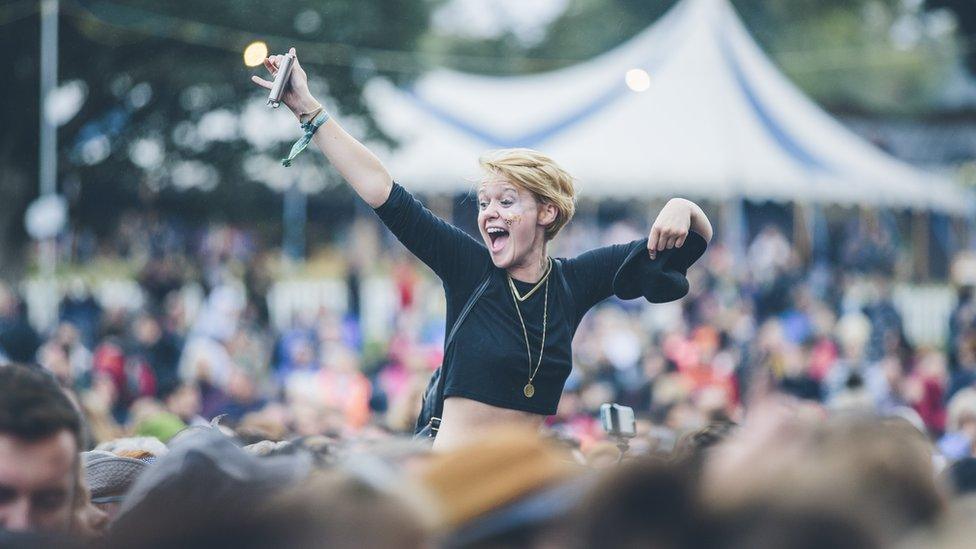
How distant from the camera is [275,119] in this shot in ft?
66.2

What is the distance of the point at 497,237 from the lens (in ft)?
13.2

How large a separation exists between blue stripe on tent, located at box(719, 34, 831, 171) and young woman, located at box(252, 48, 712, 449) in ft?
35.3

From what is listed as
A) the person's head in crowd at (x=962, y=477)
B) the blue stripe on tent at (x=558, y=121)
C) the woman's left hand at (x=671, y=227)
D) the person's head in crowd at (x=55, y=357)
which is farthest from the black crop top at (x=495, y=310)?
the blue stripe on tent at (x=558, y=121)

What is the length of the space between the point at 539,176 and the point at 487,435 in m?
1.76

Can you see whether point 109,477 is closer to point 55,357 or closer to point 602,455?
point 602,455

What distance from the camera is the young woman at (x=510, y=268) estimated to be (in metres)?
3.89

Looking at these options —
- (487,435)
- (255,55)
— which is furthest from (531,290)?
(487,435)

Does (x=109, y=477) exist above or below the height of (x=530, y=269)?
below

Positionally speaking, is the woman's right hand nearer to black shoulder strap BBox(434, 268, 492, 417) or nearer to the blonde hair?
the blonde hair

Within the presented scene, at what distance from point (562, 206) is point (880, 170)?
1227 centimetres

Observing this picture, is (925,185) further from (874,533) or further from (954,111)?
(954,111)

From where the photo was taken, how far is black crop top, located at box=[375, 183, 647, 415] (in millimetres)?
3902

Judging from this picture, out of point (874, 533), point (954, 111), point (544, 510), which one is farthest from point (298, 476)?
point (954, 111)

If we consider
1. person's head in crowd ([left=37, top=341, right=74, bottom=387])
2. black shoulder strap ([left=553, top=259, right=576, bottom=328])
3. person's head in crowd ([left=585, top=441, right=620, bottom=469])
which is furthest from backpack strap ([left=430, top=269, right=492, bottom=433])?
person's head in crowd ([left=37, top=341, right=74, bottom=387])
